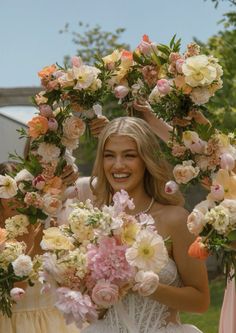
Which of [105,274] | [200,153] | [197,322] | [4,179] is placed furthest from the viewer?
[197,322]

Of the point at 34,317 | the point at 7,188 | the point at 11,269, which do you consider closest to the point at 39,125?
the point at 7,188

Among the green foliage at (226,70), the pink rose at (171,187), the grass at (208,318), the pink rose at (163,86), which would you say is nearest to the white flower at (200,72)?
the pink rose at (163,86)

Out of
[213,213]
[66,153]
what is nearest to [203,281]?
[213,213]

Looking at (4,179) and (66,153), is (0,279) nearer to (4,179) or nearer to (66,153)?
(4,179)

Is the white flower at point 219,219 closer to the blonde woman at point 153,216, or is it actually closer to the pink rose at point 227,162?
the pink rose at point 227,162

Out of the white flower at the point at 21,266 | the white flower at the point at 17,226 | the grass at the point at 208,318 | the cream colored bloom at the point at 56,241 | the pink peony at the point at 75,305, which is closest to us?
the pink peony at the point at 75,305

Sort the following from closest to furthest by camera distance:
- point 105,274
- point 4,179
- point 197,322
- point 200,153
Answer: point 105,274 < point 200,153 < point 4,179 < point 197,322

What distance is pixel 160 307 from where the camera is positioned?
173 inches

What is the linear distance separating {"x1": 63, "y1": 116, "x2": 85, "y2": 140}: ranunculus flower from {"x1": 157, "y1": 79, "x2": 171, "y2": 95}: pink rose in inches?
25.6

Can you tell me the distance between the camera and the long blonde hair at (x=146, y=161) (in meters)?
4.52

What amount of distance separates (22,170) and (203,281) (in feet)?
4.18

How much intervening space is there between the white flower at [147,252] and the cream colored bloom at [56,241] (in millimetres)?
295

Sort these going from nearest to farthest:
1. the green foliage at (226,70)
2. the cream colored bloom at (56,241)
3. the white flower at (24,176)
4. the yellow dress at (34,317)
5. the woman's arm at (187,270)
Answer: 1. the cream colored bloom at (56,241)
2. the woman's arm at (187,270)
3. the white flower at (24,176)
4. the yellow dress at (34,317)
5. the green foliage at (226,70)

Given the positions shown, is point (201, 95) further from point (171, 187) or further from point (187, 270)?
point (187, 270)
